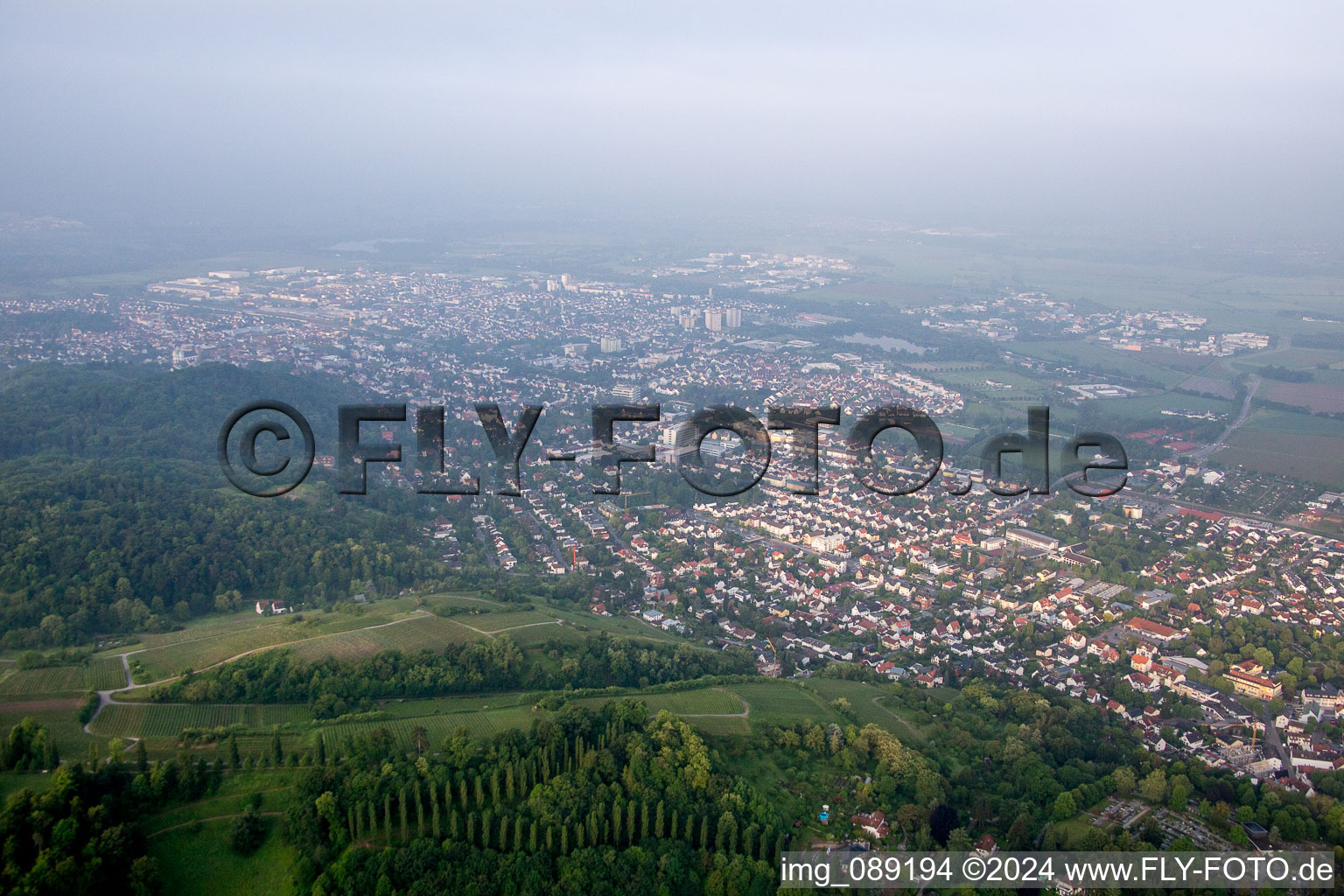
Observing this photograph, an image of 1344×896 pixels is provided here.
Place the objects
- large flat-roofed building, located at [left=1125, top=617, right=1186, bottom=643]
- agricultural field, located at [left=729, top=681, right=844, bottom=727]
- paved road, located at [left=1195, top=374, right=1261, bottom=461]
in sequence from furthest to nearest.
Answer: paved road, located at [left=1195, top=374, right=1261, bottom=461]
large flat-roofed building, located at [left=1125, top=617, right=1186, bottom=643]
agricultural field, located at [left=729, top=681, right=844, bottom=727]

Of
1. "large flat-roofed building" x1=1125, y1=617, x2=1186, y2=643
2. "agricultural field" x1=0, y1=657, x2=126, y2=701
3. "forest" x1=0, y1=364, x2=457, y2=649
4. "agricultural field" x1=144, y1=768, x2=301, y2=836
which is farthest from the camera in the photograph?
"large flat-roofed building" x1=1125, y1=617, x2=1186, y2=643

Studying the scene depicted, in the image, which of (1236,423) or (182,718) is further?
(1236,423)

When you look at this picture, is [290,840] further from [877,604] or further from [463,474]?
[463,474]

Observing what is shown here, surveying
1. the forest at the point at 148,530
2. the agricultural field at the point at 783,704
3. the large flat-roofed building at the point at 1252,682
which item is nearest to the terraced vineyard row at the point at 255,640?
the forest at the point at 148,530

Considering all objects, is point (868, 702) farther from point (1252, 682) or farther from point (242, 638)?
point (242, 638)

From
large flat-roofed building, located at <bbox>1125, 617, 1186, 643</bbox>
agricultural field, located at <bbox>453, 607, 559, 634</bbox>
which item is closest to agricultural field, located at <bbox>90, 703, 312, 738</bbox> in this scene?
agricultural field, located at <bbox>453, 607, 559, 634</bbox>

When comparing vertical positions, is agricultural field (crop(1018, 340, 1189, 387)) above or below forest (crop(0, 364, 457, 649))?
above

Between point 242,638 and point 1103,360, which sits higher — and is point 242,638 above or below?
below

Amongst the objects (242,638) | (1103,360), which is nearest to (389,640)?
(242,638)

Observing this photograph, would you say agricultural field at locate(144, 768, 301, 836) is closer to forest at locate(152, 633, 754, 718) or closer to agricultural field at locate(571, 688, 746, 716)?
forest at locate(152, 633, 754, 718)

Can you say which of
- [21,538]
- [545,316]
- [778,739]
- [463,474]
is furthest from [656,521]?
[545,316]
